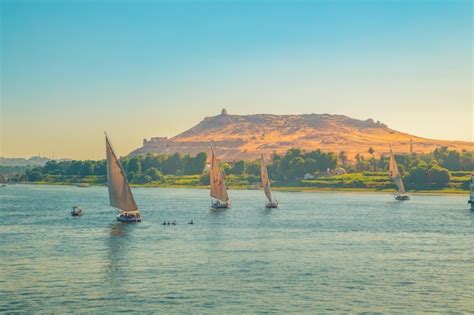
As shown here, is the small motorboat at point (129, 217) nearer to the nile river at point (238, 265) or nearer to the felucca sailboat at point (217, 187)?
the nile river at point (238, 265)

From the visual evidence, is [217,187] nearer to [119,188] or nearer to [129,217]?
[129,217]

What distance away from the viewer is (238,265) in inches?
2603

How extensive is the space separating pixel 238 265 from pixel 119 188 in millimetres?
39063

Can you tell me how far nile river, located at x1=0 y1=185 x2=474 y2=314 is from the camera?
167 ft

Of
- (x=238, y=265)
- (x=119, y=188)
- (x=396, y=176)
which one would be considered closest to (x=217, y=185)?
(x=119, y=188)

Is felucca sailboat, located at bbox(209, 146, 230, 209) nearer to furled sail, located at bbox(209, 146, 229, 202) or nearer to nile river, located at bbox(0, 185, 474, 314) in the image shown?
furled sail, located at bbox(209, 146, 229, 202)

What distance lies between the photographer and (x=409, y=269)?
212 feet

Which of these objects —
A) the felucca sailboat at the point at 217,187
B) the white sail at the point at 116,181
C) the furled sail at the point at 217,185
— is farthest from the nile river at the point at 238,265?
the furled sail at the point at 217,185

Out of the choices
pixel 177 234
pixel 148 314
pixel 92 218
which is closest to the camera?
pixel 148 314

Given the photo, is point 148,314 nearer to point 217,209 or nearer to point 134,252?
point 134,252

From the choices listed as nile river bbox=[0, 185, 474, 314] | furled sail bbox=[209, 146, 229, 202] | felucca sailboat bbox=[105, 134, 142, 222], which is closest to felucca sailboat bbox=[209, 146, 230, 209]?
furled sail bbox=[209, 146, 229, 202]

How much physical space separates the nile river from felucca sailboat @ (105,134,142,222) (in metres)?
2.66

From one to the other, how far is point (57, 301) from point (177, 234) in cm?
4230

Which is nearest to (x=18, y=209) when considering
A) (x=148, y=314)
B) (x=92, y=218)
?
(x=92, y=218)
